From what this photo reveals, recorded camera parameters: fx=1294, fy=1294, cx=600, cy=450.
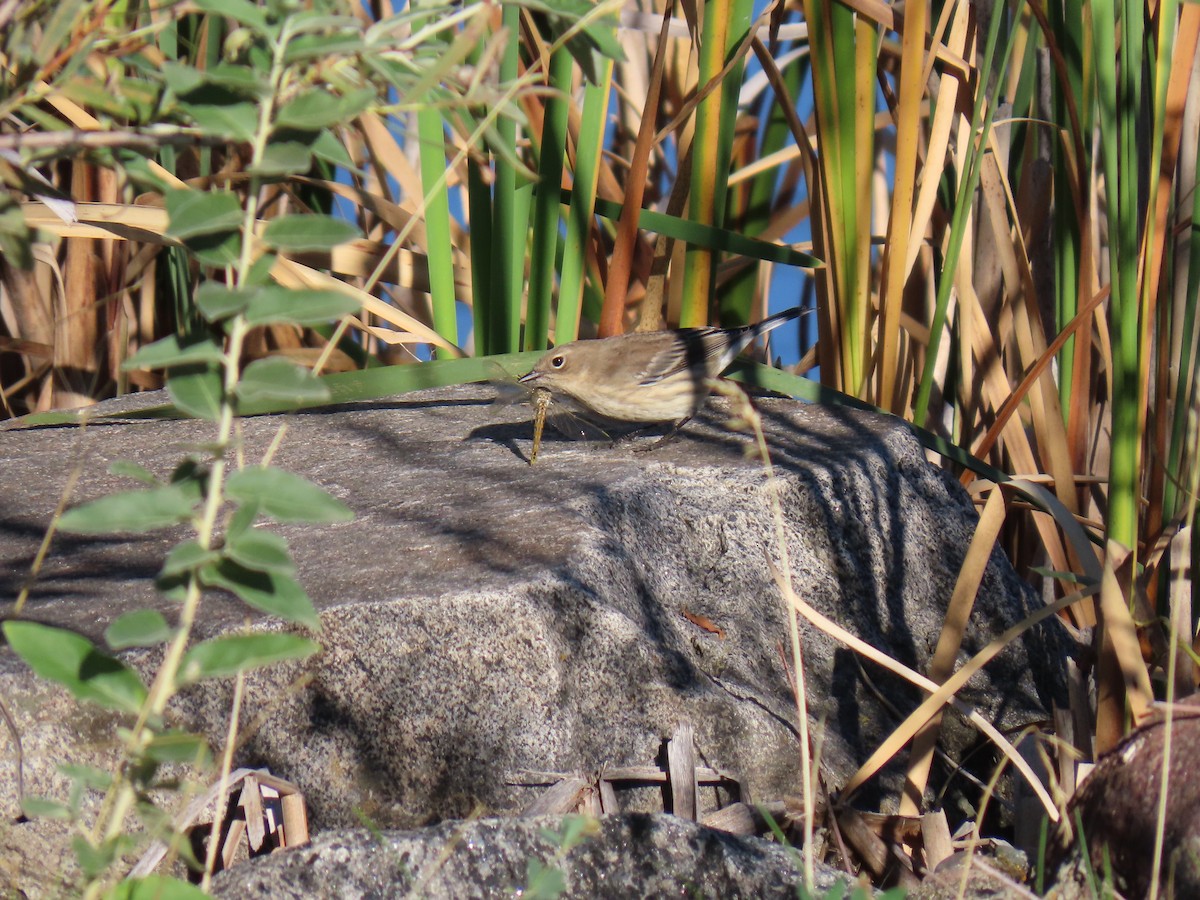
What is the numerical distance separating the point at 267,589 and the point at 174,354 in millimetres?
229

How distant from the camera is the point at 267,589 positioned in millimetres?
1190

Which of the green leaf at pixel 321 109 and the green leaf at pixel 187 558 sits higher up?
the green leaf at pixel 321 109

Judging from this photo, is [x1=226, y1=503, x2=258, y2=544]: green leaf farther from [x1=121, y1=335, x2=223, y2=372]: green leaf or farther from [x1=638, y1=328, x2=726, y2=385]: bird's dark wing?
[x1=638, y1=328, x2=726, y2=385]: bird's dark wing

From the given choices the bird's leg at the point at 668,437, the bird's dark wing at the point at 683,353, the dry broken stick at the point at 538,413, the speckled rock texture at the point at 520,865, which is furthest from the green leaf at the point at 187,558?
the bird's dark wing at the point at 683,353

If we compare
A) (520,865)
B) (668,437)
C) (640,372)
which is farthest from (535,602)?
(640,372)

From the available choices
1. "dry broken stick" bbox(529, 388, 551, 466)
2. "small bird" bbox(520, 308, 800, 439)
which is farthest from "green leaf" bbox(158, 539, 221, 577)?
"small bird" bbox(520, 308, 800, 439)

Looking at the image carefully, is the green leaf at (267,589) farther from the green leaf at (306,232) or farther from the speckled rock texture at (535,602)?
the speckled rock texture at (535,602)

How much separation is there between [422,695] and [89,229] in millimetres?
2047

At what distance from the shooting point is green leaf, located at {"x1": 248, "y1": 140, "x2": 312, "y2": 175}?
1.17 meters

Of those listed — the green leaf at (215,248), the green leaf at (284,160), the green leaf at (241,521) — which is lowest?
the green leaf at (241,521)

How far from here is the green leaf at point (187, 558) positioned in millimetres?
1115

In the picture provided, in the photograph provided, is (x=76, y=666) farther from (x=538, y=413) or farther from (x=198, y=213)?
(x=538, y=413)

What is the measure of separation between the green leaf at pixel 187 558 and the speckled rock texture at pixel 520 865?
0.70m

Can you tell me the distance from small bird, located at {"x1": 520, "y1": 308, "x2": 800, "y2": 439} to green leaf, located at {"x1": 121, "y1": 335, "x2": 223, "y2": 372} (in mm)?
2332
